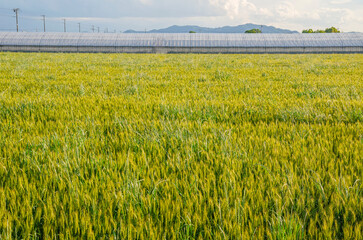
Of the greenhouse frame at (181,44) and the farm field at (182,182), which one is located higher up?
the greenhouse frame at (181,44)

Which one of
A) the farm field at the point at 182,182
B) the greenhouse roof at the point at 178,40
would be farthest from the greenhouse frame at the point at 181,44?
the farm field at the point at 182,182

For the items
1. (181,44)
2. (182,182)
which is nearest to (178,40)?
(181,44)

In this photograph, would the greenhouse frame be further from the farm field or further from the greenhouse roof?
the farm field

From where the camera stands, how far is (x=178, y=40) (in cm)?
4566

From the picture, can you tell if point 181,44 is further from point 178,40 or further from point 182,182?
point 182,182

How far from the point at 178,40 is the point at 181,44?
4.26 feet

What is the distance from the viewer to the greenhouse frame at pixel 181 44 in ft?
143

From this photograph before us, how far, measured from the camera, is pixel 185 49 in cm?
4431

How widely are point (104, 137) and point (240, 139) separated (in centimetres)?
147

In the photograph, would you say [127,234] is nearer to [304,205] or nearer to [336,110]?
[304,205]

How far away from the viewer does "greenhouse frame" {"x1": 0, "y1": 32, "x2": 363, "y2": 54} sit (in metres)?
43.5

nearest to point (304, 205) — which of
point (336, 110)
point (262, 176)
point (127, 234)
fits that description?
point (262, 176)

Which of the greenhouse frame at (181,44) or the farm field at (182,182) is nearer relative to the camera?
the farm field at (182,182)

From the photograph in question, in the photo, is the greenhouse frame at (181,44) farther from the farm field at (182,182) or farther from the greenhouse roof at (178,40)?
the farm field at (182,182)
